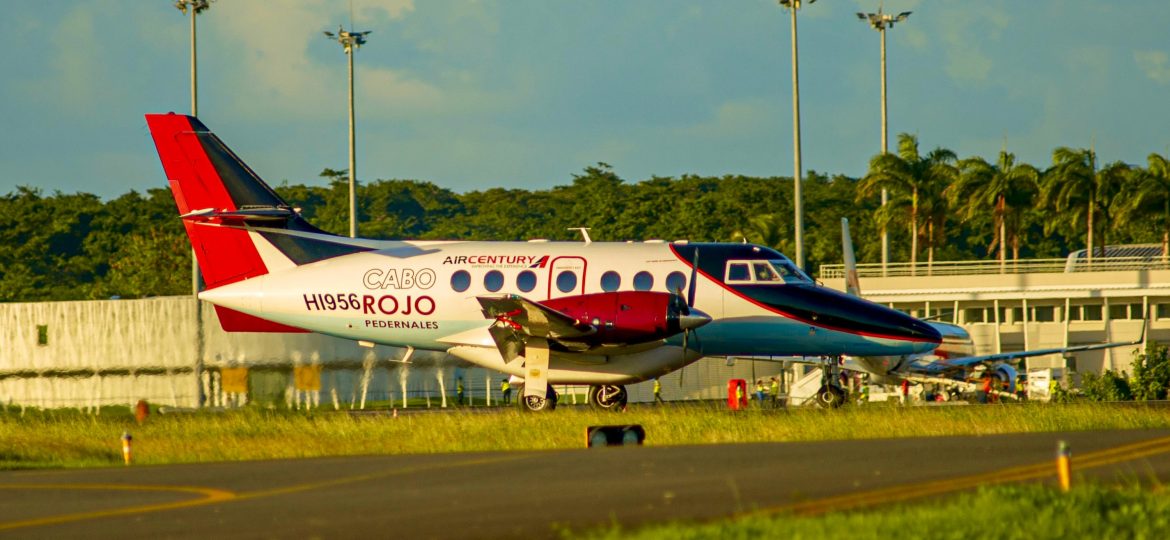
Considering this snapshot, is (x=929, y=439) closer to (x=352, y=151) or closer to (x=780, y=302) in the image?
(x=780, y=302)

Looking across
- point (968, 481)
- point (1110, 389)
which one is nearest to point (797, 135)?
point (1110, 389)

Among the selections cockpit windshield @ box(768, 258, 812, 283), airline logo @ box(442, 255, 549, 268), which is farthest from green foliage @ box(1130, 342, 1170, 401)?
airline logo @ box(442, 255, 549, 268)

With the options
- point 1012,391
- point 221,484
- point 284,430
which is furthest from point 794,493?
point 1012,391

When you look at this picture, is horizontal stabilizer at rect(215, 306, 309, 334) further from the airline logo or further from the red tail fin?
the airline logo

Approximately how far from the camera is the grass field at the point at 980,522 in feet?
35.3

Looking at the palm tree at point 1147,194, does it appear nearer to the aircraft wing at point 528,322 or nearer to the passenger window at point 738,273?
the passenger window at point 738,273

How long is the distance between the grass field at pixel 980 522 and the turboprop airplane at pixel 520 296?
14.0m

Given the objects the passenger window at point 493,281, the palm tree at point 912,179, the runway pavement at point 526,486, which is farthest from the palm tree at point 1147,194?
the runway pavement at point 526,486

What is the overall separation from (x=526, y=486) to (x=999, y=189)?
51338 mm

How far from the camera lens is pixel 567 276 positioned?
27922 millimetres

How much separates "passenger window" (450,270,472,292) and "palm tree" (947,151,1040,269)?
124ft

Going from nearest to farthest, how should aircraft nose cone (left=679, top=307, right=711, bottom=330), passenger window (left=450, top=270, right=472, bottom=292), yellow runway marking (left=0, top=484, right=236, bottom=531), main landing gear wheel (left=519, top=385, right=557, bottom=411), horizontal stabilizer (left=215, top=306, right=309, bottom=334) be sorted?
yellow runway marking (left=0, top=484, right=236, bottom=531) < aircraft nose cone (left=679, top=307, right=711, bottom=330) < main landing gear wheel (left=519, top=385, right=557, bottom=411) < passenger window (left=450, top=270, right=472, bottom=292) < horizontal stabilizer (left=215, top=306, right=309, bottom=334)

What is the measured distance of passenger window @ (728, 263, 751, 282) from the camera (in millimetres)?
27844

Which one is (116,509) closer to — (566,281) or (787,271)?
(566,281)
